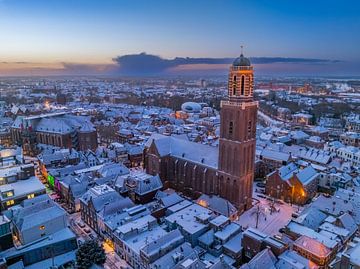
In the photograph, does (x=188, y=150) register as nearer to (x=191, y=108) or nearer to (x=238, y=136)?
(x=238, y=136)

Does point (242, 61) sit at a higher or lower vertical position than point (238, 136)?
higher

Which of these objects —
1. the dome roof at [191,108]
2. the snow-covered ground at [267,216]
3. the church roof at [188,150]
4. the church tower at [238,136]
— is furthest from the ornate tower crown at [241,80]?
the dome roof at [191,108]

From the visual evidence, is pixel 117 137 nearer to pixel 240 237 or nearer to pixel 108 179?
pixel 108 179

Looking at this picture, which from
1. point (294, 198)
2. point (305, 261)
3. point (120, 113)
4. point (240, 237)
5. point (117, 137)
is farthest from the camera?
point (120, 113)

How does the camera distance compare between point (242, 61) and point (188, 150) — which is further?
point (188, 150)

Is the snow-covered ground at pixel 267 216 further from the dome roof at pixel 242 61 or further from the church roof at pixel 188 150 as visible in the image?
the dome roof at pixel 242 61

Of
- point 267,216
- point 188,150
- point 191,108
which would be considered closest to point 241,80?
point 188,150

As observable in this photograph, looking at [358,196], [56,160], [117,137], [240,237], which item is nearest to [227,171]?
[240,237]

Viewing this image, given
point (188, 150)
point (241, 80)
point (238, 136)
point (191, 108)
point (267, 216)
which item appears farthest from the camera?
point (191, 108)
